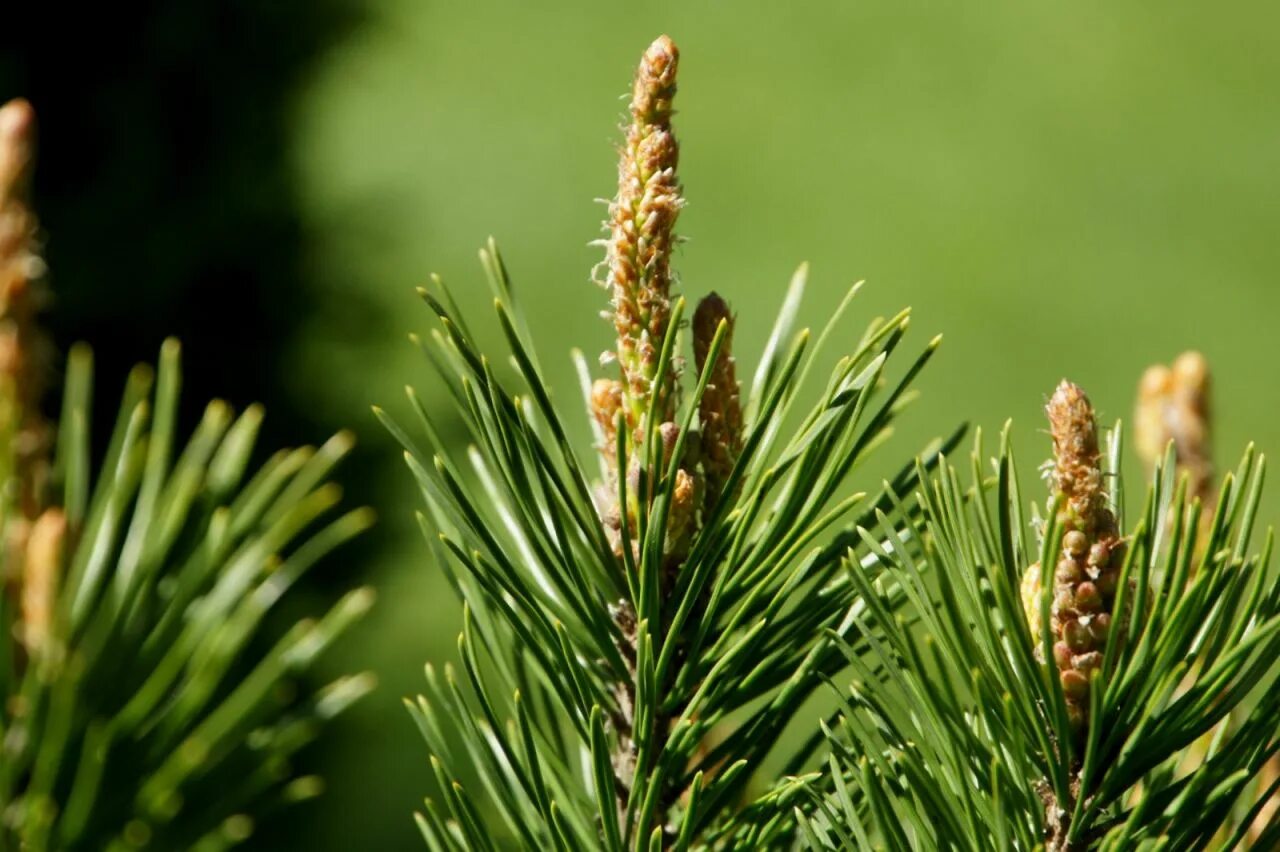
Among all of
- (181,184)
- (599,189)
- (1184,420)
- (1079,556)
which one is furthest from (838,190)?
(1079,556)

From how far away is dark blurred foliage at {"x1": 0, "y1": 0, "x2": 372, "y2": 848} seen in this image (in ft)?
5.85

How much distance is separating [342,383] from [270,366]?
9cm

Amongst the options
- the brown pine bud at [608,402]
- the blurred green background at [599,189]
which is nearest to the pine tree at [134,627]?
the brown pine bud at [608,402]

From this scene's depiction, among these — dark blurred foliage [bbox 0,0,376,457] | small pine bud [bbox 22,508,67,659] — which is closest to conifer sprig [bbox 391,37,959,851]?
small pine bud [bbox 22,508,67,659]

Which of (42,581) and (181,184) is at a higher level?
(181,184)

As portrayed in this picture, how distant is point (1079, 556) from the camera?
259mm

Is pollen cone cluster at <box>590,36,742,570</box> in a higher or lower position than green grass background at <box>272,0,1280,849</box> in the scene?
lower

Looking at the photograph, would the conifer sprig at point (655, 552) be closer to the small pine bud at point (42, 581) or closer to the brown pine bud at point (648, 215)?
the brown pine bud at point (648, 215)

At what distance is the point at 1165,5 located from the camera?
208cm

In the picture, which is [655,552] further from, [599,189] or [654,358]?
[599,189]

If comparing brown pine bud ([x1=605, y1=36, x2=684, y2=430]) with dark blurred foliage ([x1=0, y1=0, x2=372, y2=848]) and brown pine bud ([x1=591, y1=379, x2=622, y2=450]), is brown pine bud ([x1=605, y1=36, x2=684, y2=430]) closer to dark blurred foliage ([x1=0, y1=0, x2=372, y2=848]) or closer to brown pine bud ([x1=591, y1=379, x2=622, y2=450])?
brown pine bud ([x1=591, y1=379, x2=622, y2=450])

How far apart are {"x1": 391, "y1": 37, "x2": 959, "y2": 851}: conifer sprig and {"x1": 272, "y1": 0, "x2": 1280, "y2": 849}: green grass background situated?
4.31ft

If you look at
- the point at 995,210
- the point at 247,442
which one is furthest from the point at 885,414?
the point at 995,210

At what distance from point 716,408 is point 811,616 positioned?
0.16 ft
